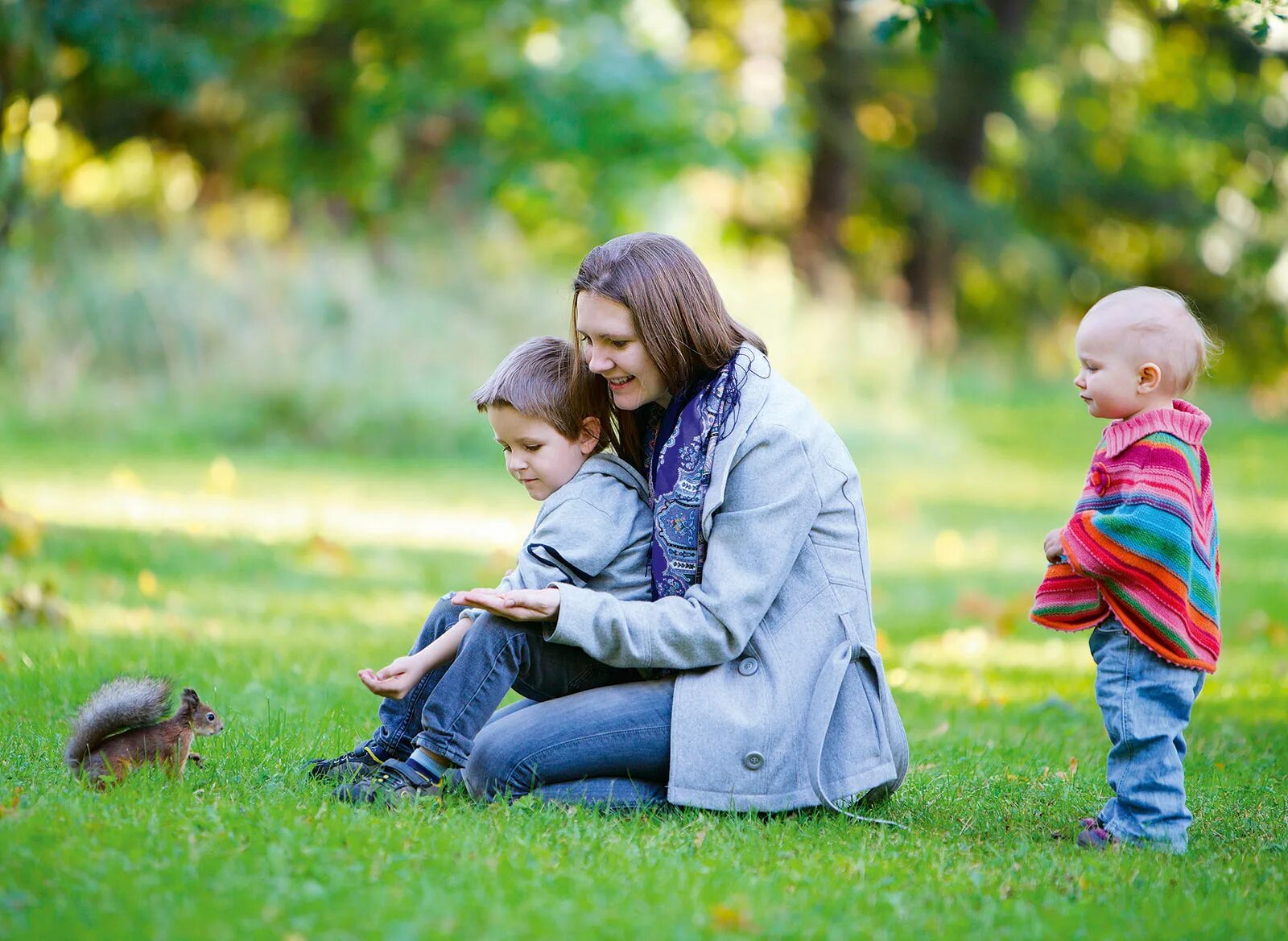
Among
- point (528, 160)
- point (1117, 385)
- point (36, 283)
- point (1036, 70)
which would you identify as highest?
point (1036, 70)

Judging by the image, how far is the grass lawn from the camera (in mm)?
2754

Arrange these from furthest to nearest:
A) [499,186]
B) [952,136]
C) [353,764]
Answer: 1. [952,136]
2. [499,186]
3. [353,764]

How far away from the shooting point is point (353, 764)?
146 inches

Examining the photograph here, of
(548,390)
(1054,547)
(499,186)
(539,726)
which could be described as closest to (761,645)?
(539,726)

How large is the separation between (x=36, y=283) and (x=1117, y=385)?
1170 centimetres

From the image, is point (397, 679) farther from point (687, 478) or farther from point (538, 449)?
point (687, 478)

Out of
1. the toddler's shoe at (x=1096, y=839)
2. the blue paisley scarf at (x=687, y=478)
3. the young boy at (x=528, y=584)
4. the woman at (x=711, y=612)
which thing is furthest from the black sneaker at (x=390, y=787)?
the toddler's shoe at (x=1096, y=839)

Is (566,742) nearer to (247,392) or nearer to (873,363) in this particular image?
(247,392)

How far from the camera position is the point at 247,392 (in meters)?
12.6

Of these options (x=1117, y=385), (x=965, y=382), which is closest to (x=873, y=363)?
(x=965, y=382)

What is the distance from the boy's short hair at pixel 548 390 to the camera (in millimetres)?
3809

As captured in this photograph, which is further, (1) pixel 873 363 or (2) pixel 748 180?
(2) pixel 748 180

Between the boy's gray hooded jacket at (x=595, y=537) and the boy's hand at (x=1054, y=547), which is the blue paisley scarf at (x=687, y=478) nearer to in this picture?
the boy's gray hooded jacket at (x=595, y=537)

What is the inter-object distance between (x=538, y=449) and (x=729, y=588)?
733mm
